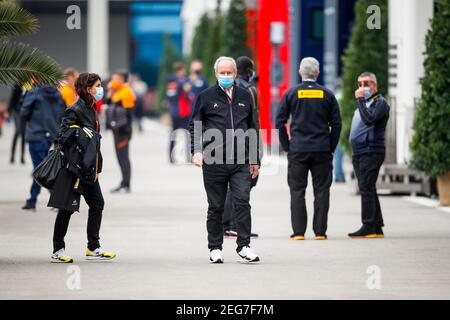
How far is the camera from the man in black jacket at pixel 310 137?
14141mm

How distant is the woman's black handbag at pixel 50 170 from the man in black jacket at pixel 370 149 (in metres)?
3.77

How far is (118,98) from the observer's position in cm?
2134

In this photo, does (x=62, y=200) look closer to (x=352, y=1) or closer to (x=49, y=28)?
(x=352, y=1)

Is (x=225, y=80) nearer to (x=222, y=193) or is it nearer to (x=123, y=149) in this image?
(x=222, y=193)

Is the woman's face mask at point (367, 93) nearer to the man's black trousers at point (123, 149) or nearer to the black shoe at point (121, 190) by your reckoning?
the man's black trousers at point (123, 149)

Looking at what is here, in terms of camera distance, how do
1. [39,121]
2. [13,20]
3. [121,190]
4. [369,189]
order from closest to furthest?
[13,20]
[369,189]
[39,121]
[121,190]

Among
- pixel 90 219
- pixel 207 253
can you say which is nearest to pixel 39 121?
pixel 207 253

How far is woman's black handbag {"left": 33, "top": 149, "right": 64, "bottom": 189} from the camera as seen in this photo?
1215 centimetres

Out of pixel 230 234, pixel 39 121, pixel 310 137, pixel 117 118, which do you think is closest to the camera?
pixel 310 137

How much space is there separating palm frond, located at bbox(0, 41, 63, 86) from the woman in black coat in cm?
47

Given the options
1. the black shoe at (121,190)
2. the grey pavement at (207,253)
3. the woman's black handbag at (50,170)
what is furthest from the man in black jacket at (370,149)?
the black shoe at (121,190)

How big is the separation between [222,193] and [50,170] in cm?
155

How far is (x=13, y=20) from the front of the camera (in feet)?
41.9

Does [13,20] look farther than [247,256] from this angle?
Yes
